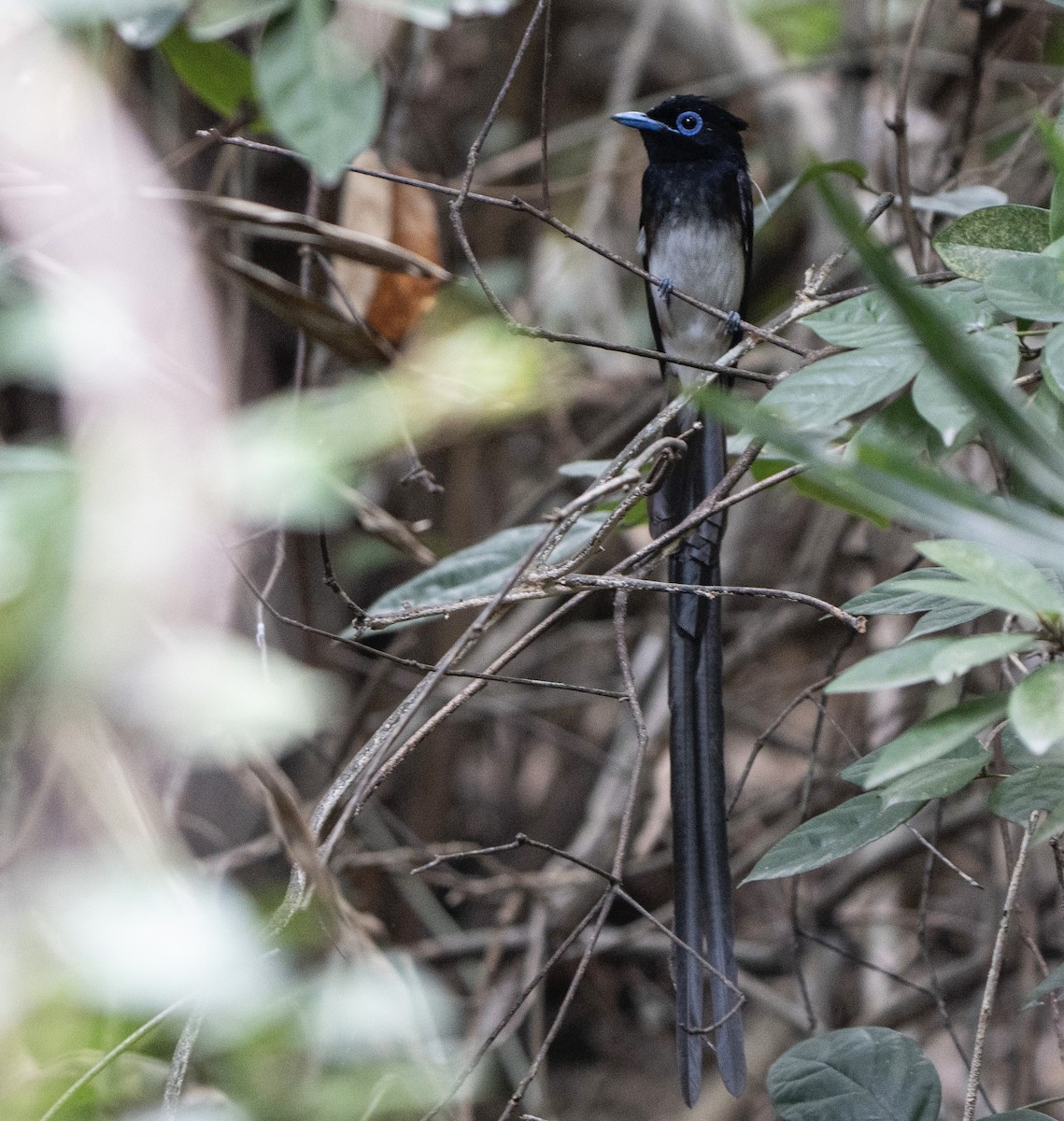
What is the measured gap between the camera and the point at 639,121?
A: 1906 millimetres

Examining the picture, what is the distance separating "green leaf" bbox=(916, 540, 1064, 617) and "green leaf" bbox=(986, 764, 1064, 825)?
0.55 ft

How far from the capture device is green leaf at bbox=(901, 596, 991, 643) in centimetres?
86

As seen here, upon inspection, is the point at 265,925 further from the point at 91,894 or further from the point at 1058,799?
the point at 1058,799

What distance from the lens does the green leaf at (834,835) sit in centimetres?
90

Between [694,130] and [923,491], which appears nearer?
[923,491]

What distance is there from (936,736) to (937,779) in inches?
6.7

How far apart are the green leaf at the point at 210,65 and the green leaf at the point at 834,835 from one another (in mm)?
1323

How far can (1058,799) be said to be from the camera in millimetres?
817

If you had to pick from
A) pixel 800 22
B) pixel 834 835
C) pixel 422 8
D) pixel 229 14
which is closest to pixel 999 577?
pixel 834 835

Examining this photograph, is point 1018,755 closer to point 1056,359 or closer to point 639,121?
point 1056,359

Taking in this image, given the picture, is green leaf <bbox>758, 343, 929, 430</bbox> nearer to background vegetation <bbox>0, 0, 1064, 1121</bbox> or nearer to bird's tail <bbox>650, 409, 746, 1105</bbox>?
background vegetation <bbox>0, 0, 1064, 1121</bbox>

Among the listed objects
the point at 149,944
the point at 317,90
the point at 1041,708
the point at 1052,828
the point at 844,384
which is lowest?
the point at 149,944

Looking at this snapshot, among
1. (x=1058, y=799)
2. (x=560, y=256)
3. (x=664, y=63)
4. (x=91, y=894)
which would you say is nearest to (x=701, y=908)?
(x=1058, y=799)

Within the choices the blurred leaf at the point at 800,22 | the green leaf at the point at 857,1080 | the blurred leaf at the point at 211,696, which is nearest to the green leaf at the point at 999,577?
the green leaf at the point at 857,1080
